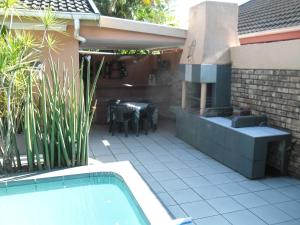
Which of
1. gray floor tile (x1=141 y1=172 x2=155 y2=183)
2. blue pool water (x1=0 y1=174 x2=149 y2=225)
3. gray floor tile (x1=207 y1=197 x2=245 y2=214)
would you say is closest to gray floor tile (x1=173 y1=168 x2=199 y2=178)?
gray floor tile (x1=141 y1=172 x2=155 y2=183)

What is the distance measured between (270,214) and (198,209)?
1.38 meters

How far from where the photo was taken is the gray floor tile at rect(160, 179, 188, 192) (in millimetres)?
6973

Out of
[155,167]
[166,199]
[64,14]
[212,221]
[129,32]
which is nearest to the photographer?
[212,221]

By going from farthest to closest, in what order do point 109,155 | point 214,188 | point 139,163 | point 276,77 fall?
point 109,155, point 139,163, point 276,77, point 214,188

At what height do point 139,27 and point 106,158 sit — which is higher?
point 139,27

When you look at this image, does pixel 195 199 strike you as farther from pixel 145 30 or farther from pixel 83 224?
pixel 145 30

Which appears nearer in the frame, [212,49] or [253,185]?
[253,185]

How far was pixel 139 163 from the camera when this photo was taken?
28.5ft

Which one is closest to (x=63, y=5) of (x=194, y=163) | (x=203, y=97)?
(x=203, y=97)

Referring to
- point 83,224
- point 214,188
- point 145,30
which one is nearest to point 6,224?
point 83,224

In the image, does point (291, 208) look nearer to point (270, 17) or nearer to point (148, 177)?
point (148, 177)

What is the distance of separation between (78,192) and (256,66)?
6.06 meters

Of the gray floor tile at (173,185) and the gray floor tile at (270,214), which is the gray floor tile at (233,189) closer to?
the gray floor tile at (270,214)

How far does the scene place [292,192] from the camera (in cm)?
682
